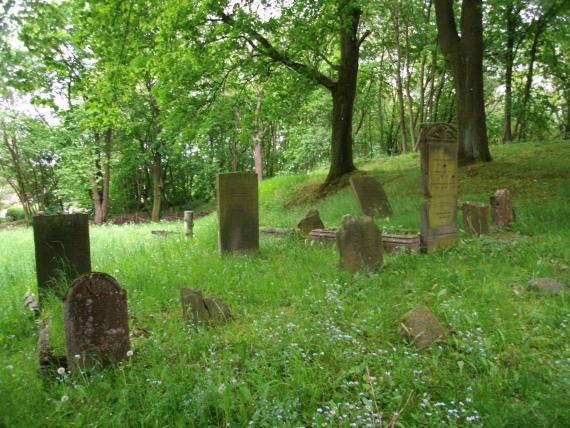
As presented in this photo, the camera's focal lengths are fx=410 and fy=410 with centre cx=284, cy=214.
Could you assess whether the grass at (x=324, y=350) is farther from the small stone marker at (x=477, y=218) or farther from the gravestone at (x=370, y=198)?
the gravestone at (x=370, y=198)

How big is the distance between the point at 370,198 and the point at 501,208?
11.8 feet

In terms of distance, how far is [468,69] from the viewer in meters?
12.2

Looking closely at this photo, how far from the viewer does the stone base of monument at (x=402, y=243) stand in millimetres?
7027

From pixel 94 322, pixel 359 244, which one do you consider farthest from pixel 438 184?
pixel 94 322

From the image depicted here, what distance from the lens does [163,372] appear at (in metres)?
3.20

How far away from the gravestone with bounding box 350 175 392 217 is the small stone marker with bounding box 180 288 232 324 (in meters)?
6.71

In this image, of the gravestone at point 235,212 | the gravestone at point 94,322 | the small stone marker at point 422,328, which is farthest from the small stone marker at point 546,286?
the gravestone at point 235,212

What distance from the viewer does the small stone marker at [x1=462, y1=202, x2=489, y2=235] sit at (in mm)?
7721

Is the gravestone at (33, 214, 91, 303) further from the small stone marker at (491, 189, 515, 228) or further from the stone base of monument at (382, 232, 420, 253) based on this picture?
the small stone marker at (491, 189, 515, 228)

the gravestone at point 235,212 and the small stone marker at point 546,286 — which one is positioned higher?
the gravestone at point 235,212

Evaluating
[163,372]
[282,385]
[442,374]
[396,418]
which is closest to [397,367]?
[442,374]

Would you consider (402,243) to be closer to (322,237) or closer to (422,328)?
(322,237)

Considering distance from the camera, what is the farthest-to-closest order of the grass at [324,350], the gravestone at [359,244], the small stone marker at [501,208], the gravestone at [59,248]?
the small stone marker at [501,208] → the gravestone at [359,244] → the gravestone at [59,248] → the grass at [324,350]

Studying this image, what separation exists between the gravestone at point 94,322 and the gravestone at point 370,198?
312 inches
